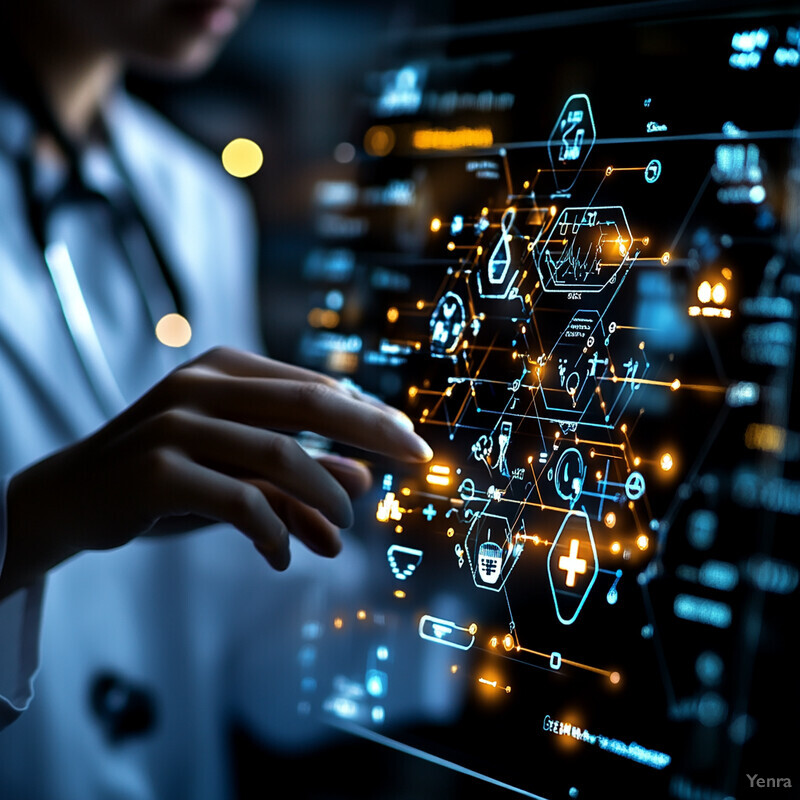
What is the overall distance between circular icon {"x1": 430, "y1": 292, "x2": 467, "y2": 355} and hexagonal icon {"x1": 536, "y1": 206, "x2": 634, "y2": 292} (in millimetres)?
64

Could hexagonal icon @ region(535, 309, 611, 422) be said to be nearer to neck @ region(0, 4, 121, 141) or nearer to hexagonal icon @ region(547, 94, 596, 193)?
hexagonal icon @ region(547, 94, 596, 193)

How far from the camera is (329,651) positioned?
558 mm

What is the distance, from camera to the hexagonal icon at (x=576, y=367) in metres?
0.42

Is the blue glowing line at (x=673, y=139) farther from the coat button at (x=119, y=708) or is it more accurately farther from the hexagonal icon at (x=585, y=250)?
the coat button at (x=119, y=708)

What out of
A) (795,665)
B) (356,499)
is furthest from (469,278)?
(795,665)

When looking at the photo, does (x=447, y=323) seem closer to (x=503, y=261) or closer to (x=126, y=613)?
(x=503, y=261)

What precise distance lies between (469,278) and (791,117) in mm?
193

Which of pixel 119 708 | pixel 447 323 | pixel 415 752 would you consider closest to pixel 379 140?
pixel 447 323

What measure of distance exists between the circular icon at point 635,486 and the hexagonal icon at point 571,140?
0.17 m

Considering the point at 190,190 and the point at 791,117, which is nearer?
the point at 791,117

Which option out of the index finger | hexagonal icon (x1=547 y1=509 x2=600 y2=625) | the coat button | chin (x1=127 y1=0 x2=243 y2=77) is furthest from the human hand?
chin (x1=127 y1=0 x2=243 y2=77)

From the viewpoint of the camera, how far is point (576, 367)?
43 centimetres

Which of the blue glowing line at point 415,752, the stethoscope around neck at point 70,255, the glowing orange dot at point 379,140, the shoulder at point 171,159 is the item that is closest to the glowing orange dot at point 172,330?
the stethoscope around neck at point 70,255

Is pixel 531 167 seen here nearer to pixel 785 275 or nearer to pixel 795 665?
pixel 785 275
